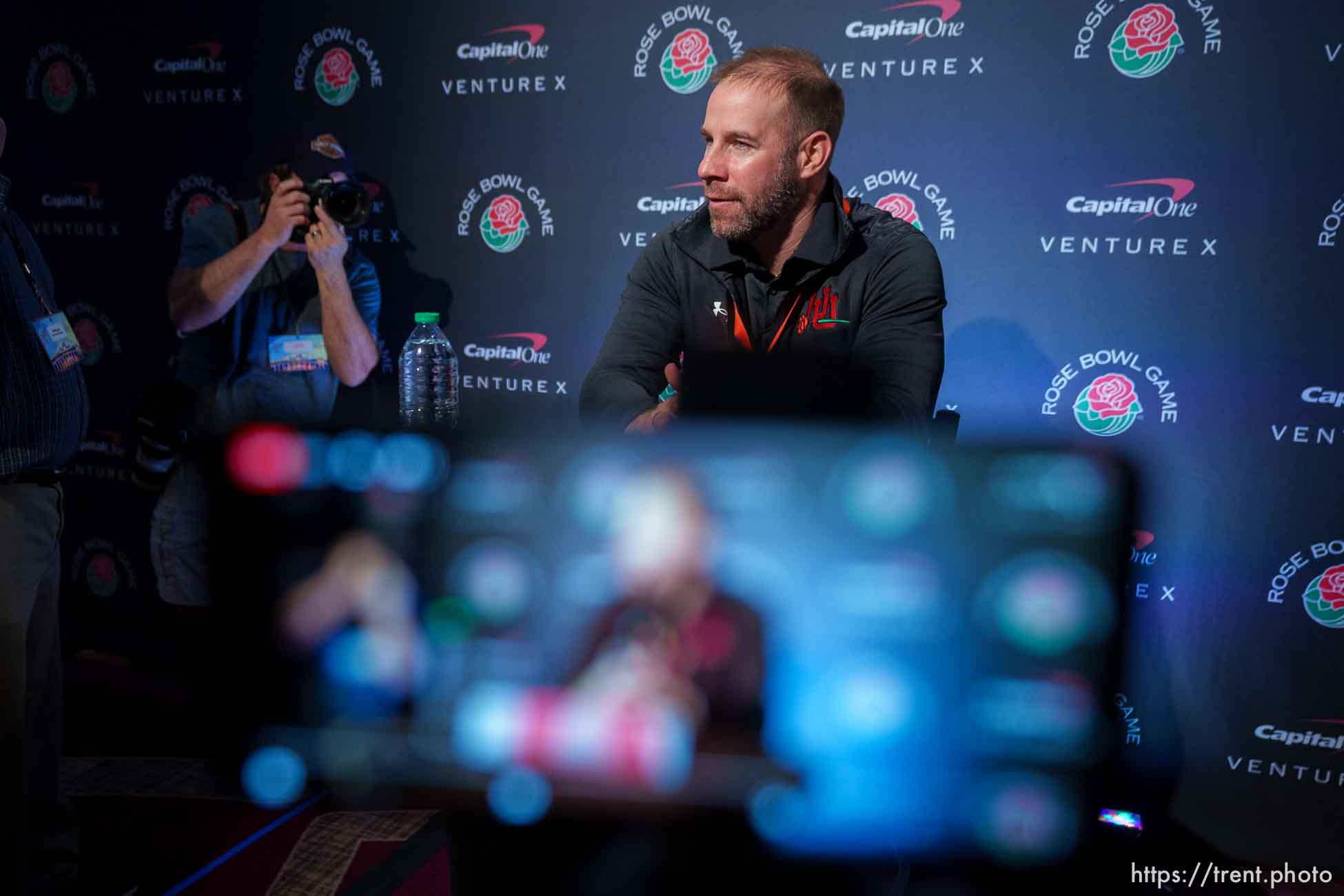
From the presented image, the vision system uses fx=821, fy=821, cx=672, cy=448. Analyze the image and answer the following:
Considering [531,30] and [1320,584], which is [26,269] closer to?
[531,30]

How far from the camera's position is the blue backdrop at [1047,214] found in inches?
91.1

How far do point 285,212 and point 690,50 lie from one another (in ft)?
4.59

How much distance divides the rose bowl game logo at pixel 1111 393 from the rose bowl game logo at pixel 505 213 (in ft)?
5.93

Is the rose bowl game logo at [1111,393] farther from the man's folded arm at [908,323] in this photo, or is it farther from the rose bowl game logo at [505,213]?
the rose bowl game logo at [505,213]

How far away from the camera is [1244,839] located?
2465 millimetres

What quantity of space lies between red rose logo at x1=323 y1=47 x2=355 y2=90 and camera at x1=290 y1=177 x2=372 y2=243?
886 millimetres

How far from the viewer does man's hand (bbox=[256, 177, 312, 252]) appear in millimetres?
2465

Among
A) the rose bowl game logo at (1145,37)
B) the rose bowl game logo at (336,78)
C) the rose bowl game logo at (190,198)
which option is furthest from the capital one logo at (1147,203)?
the rose bowl game logo at (190,198)

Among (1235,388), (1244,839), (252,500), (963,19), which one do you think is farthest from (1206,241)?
(252,500)

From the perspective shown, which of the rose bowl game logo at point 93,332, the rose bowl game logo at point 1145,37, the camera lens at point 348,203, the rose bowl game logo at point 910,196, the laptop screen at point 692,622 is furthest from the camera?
the rose bowl game logo at point 93,332

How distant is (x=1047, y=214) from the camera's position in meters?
2.48

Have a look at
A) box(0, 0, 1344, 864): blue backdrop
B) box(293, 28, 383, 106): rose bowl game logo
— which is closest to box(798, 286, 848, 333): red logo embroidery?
box(0, 0, 1344, 864): blue backdrop

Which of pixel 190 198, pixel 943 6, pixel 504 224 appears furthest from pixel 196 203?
pixel 943 6

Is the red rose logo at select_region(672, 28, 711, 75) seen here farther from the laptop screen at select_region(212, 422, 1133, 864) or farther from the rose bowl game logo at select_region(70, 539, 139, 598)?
the rose bowl game logo at select_region(70, 539, 139, 598)
